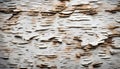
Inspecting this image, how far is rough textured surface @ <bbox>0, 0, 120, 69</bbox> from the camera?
0.92 meters

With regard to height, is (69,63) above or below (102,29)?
below

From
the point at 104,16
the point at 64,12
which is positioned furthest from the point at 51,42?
the point at 104,16

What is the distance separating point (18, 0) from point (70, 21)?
0.85 feet

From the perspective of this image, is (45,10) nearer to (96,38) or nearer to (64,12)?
(64,12)

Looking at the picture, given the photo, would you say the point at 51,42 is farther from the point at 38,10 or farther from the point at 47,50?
the point at 38,10

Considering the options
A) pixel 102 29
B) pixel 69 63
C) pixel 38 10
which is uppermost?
pixel 38 10

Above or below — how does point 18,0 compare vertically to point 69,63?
above

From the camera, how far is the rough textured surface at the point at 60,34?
0.92 m

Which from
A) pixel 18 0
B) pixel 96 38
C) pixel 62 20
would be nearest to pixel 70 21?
pixel 62 20

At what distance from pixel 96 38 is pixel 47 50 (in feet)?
0.73

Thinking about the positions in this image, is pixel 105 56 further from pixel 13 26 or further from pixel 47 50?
pixel 13 26

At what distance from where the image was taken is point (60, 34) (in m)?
0.94

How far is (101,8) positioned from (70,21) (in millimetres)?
151

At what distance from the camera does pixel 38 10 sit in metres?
0.96
